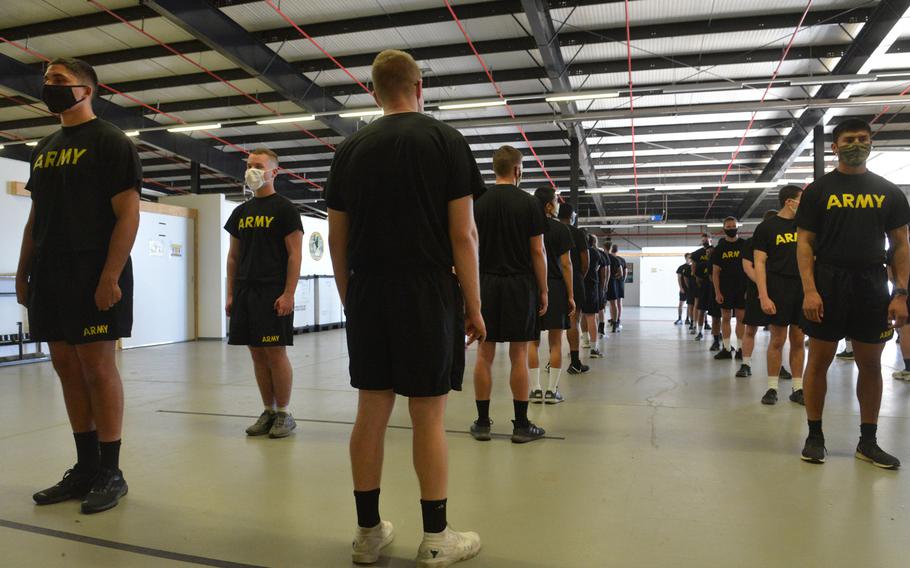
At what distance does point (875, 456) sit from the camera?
2.76 meters

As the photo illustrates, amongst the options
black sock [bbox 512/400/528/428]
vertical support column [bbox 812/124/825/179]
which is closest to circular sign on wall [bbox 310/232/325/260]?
black sock [bbox 512/400/528/428]

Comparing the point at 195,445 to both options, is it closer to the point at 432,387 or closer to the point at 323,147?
the point at 432,387

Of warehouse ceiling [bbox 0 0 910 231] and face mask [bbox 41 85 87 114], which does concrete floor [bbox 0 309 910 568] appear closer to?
face mask [bbox 41 85 87 114]

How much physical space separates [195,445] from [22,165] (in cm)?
640

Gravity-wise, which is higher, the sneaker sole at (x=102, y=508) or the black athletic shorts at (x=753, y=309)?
the black athletic shorts at (x=753, y=309)

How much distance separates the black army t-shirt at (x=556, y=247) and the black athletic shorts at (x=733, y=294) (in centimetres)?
313

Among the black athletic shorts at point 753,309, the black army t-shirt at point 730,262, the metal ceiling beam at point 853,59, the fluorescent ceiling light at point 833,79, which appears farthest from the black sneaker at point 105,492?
the fluorescent ceiling light at point 833,79

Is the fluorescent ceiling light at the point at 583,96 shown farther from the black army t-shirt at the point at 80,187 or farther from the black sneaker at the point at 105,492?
the black sneaker at the point at 105,492

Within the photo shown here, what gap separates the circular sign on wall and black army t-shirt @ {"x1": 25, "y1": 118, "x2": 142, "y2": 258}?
32.1 ft

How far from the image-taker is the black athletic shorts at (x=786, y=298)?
13.8ft

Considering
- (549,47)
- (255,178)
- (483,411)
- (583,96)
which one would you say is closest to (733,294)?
(583,96)

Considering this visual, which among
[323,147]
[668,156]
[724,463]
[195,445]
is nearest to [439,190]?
[724,463]

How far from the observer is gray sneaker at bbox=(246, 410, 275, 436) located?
337 centimetres

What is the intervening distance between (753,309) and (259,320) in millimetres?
4027
